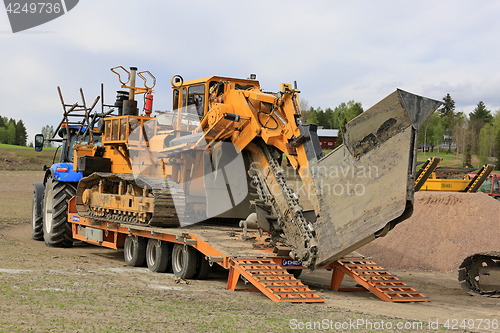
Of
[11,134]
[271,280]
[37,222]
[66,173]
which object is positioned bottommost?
[37,222]

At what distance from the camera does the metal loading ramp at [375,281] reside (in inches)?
319

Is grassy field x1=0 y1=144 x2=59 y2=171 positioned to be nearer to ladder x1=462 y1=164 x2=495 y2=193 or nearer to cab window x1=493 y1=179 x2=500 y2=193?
cab window x1=493 y1=179 x2=500 y2=193

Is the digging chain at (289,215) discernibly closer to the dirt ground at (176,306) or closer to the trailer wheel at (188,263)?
the dirt ground at (176,306)

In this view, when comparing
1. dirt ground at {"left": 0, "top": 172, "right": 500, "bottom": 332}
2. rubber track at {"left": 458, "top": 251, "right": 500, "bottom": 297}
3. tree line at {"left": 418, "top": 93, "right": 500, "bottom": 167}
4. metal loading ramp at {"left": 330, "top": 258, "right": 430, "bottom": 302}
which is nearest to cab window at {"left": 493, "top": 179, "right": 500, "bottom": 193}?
dirt ground at {"left": 0, "top": 172, "right": 500, "bottom": 332}

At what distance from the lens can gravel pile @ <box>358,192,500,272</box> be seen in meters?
13.6

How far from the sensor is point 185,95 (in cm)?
1113

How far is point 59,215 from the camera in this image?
13742 mm

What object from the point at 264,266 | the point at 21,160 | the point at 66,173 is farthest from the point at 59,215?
the point at 21,160

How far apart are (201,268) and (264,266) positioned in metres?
2.00

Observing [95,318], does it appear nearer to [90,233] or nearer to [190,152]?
[190,152]

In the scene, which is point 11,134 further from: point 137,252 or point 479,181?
point 137,252

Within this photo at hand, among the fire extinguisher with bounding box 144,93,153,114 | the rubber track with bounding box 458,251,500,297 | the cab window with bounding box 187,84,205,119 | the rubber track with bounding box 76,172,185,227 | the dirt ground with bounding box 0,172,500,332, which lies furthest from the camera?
the fire extinguisher with bounding box 144,93,153,114

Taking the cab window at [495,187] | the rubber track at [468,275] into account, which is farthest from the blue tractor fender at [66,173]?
the cab window at [495,187]

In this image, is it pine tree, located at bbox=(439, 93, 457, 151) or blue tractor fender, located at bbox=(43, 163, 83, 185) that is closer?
blue tractor fender, located at bbox=(43, 163, 83, 185)
